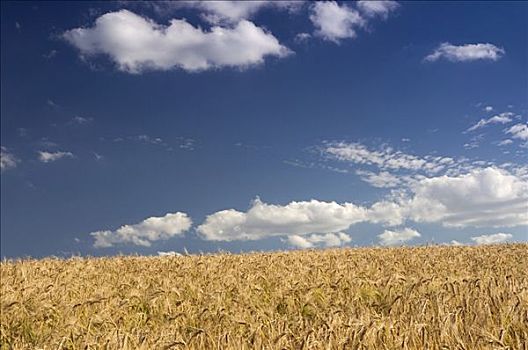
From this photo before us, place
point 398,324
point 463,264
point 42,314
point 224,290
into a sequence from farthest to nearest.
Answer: point 463,264
point 224,290
point 42,314
point 398,324

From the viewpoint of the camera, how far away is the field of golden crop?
4680 millimetres

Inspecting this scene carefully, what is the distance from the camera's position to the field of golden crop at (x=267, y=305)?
4680mm

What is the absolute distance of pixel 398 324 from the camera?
5012 millimetres

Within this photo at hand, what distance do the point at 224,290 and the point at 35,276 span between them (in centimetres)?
565

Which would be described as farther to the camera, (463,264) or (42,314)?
(463,264)

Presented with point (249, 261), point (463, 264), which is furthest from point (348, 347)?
point (249, 261)

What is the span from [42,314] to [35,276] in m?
5.01

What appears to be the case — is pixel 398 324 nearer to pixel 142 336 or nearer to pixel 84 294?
pixel 142 336

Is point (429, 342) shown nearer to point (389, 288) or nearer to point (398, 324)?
point (398, 324)

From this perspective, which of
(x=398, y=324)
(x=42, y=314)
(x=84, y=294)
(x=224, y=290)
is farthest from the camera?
(x=84, y=294)

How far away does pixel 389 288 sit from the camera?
8.43 meters

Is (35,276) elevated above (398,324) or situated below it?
above

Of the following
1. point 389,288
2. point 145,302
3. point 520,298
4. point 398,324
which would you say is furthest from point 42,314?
point 520,298

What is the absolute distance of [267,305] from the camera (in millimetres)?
8367
